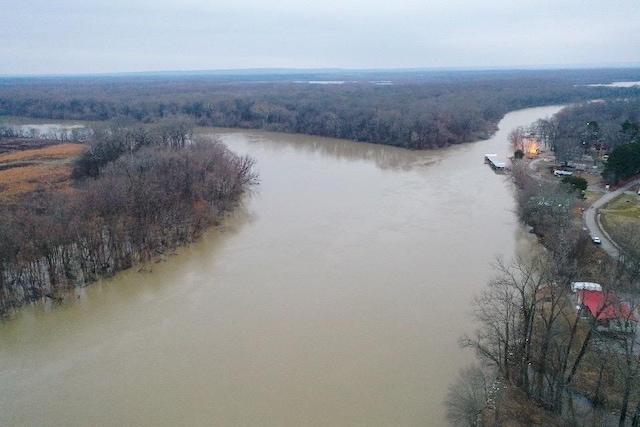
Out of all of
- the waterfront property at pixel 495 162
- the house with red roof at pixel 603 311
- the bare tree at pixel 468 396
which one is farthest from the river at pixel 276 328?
the waterfront property at pixel 495 162

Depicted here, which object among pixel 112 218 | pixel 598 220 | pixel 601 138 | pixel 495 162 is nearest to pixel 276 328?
pixel 112 218

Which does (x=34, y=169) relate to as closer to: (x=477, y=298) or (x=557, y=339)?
(x=477, y=298)

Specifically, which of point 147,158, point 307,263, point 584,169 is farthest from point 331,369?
point 584,169

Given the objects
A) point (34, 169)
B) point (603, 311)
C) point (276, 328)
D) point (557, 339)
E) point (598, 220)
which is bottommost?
point (276, 328)

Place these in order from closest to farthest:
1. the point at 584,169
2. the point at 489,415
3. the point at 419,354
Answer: the point at 489,415 → the point at 419,354 → the point at 584,169

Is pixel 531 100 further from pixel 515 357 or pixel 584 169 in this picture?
pixel 515 357

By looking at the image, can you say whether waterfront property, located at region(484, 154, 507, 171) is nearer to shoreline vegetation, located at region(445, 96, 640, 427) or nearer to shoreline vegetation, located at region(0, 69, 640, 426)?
shoreline vegetation, located at region(0, 69, 640, 426)
